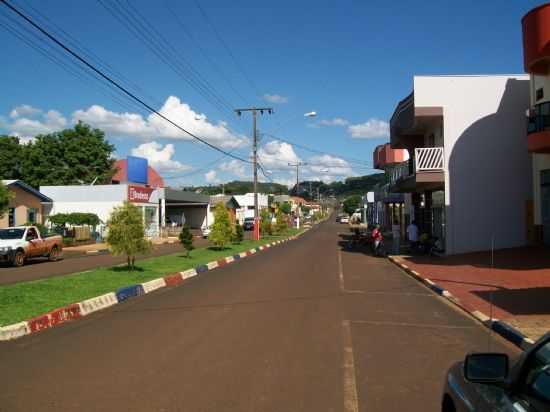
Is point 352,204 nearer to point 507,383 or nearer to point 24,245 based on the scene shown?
point 24,245

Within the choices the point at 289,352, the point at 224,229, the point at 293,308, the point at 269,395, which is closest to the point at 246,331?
the point at 289,352

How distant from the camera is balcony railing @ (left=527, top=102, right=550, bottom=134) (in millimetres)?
18719

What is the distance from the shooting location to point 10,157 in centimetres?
6131

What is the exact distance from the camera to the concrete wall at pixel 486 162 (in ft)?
82.1

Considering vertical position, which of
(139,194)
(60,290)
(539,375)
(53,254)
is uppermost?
(139,194)

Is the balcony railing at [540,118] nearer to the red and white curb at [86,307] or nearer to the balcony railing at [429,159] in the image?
the balcony railing at [429,159]

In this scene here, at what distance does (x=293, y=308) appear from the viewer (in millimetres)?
11492

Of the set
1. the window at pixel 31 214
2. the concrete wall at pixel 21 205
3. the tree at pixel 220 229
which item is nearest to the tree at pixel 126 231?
the tree at pixel 220 229

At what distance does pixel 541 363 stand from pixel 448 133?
23.7m

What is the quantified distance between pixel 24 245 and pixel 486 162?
66.2 feet

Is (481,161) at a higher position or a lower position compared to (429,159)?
lower

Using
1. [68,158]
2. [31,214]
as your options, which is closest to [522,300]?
[31,214]

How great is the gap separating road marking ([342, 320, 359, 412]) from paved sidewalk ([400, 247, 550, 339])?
171cm

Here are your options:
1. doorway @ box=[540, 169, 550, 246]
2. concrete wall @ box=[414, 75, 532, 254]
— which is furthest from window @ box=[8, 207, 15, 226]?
doorway @ box=[540, 169, 550, 246]
